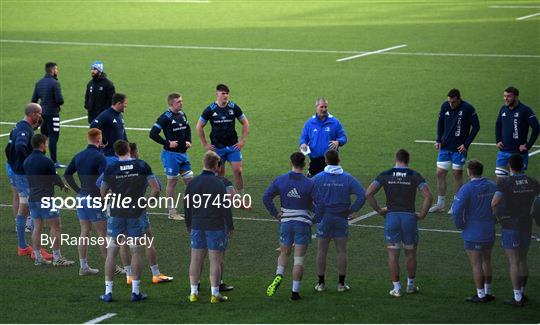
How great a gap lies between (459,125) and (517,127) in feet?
3.45

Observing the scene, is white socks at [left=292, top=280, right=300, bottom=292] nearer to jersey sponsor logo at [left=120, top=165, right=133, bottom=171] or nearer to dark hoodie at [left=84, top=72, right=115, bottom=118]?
jersey sponsor logo at [left=120, top=165, right=133, bottom=171]

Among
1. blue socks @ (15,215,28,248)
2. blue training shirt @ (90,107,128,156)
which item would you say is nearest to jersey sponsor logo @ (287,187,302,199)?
→ blue socks @ (15,215,28,248)

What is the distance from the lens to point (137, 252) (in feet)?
45.6

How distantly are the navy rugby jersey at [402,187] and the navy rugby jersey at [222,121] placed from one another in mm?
5747

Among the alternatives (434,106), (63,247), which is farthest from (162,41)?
(63,247)

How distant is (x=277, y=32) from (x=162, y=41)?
5481 mm

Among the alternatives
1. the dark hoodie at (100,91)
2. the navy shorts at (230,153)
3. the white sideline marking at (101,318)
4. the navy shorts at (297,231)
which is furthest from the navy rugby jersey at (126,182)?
the dark hoodie at (100,91)

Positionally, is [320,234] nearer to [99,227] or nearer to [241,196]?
[99,227]

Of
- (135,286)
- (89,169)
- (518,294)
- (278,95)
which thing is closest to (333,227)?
(518,294)

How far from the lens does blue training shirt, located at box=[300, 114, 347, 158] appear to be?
1788cm

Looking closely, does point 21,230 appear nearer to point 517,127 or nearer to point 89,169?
point 89,169

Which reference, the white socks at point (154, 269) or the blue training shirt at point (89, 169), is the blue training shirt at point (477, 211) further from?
the blue training shirt at point (89, 169)

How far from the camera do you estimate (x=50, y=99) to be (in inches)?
938

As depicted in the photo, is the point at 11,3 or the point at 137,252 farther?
the point at 11,3
